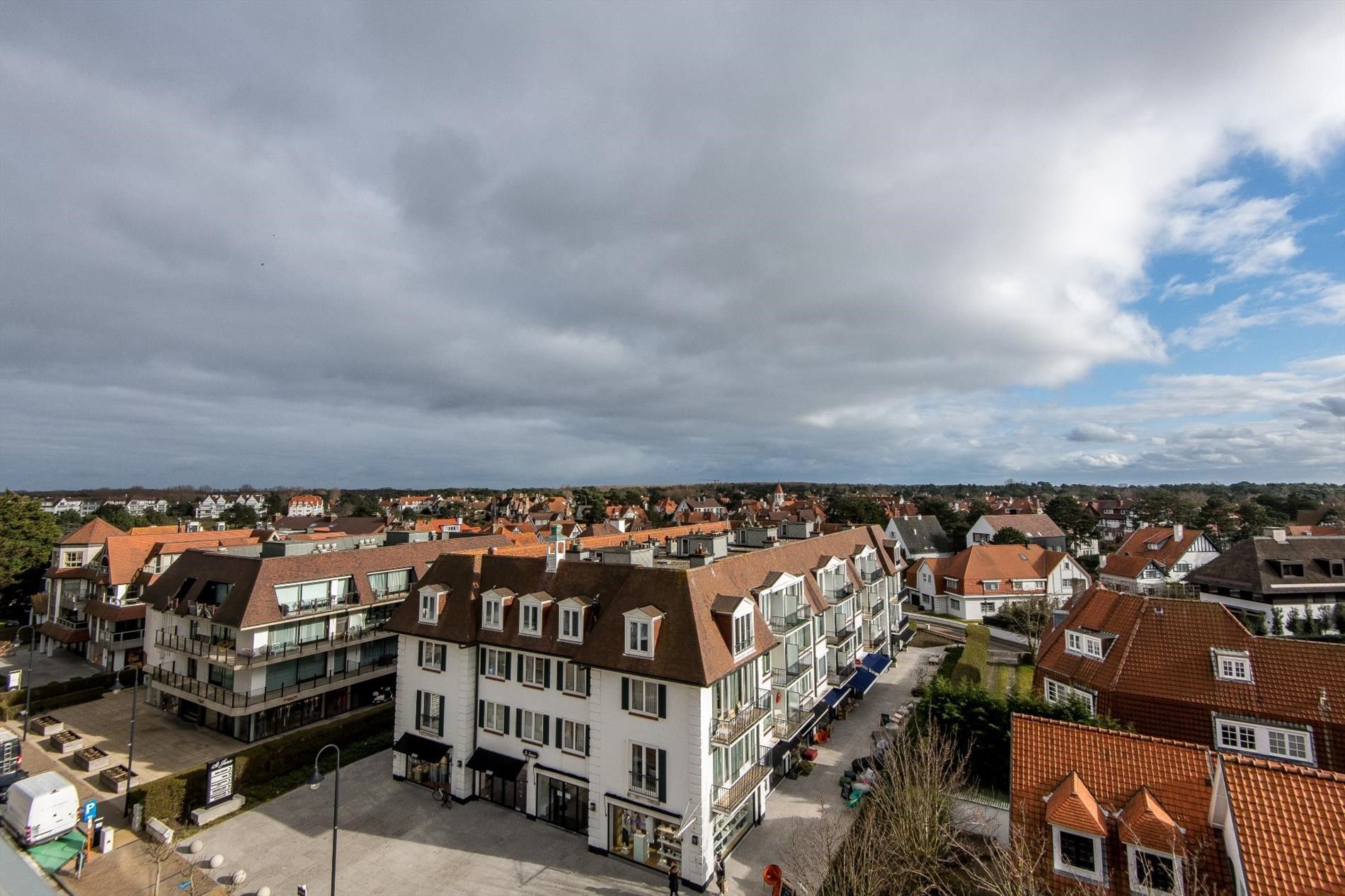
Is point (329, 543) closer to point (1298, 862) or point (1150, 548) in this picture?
point (1298, 862)

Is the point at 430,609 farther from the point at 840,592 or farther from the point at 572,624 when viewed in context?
the point at 840,592

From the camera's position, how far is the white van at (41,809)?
25.2 m

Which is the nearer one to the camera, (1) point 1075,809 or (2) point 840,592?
(1) point 1075,809

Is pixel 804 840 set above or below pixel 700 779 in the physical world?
below

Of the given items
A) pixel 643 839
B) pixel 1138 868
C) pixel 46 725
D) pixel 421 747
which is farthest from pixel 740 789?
pixel 46 725

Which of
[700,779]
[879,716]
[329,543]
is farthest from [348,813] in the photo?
[879,716]

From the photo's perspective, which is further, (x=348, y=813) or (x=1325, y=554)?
(x=1325, y=554)

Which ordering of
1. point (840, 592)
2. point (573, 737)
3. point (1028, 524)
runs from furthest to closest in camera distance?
point (1028, 524)
point (840, 592)
point (573, 737)

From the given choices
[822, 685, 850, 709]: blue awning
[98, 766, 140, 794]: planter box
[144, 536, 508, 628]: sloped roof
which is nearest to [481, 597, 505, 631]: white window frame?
[144, 536, 508, 628]: sloped roof

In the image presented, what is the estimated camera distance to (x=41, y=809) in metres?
25.4

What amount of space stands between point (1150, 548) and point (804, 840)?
2850 inches

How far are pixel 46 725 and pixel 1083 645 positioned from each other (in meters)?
59.9

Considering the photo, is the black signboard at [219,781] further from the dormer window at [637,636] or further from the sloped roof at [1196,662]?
the sloped roof at [1196,662]

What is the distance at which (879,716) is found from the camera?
128ft
